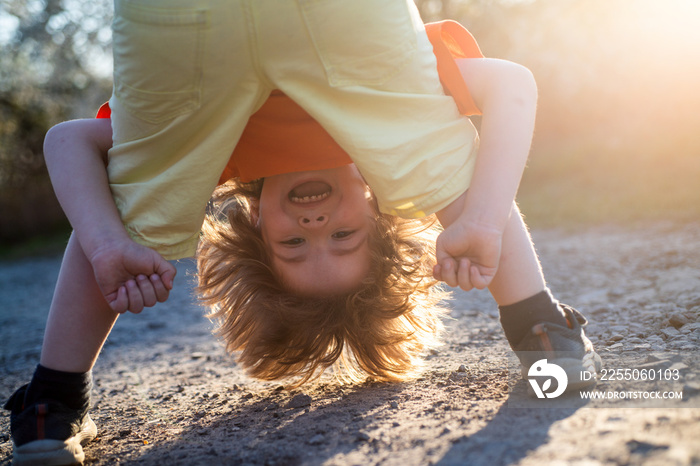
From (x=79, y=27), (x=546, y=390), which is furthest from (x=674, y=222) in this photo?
(x=79, y=27)

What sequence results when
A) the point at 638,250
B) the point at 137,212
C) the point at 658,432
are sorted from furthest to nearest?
the point at 638,250 < the point at 137,212 < the point at 658,432

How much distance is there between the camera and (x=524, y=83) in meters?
1.63

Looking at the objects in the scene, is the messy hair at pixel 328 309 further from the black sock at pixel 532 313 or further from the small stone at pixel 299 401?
the black sock at pixel 532 313

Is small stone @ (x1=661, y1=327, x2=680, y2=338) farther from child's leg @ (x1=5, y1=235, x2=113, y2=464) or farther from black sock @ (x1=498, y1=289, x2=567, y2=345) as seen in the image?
child's leg @ (x1=5, y1=235, x2=113, y2=464)

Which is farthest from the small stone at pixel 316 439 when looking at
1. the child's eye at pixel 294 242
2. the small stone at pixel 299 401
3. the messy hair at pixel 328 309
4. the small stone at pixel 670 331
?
the small stone at pixel 670 331

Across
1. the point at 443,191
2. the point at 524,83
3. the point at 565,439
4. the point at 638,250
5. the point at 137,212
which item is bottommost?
the point at 638,250

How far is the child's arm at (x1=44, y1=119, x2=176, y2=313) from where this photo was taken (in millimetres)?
1543

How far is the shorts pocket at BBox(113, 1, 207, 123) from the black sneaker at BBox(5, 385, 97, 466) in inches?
35.7

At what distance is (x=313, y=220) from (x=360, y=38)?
0.62 m

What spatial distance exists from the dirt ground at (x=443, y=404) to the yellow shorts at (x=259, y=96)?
22.9 inches

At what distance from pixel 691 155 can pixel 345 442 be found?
835 cm

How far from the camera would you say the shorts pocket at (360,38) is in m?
1.39

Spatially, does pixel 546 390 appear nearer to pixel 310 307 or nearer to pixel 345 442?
pixel 345 442

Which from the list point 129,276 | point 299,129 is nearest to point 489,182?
point 299,129
